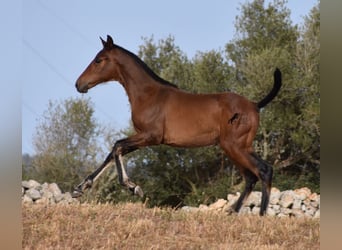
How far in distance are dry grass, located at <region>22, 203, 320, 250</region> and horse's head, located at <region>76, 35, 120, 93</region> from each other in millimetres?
1421

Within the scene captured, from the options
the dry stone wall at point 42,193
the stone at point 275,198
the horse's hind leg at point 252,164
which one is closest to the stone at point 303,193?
the stone at point 275,198

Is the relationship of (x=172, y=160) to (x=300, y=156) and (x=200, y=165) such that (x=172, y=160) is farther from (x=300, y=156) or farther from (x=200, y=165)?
(x=300, y=156)

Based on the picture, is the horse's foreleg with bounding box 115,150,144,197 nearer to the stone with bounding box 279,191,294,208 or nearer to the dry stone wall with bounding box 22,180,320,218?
Answer: the dry stone wall with bounding box 22,180,320,218

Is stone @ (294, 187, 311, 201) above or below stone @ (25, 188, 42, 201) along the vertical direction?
above

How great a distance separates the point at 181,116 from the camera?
20.3ft

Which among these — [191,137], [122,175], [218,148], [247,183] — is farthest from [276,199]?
[122,175]

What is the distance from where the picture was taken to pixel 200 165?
10477 mm

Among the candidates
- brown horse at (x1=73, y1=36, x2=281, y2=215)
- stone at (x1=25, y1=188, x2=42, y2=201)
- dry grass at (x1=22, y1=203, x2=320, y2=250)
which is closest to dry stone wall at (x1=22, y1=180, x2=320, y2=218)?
stone at (x1=25, y1=188, x2=42, y2=201)

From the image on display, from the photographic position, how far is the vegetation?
9992mm

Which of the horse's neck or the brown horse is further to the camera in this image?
the horse's neck

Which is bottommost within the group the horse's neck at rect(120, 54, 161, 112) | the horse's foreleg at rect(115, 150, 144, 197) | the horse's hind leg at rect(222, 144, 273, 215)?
the horse's foreleg at rect(115, 150, 144, 197)

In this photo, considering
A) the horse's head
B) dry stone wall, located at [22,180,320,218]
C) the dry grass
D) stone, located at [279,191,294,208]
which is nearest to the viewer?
the dry grass

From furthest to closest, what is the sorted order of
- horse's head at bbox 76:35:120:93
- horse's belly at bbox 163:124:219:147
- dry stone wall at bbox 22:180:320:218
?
dry stone wall at bbox 22:180:320:218, horse's head at bbox 76:35:120:93, horse's belly at bbox 163:124:219:147

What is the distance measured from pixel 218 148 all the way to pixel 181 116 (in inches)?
165
